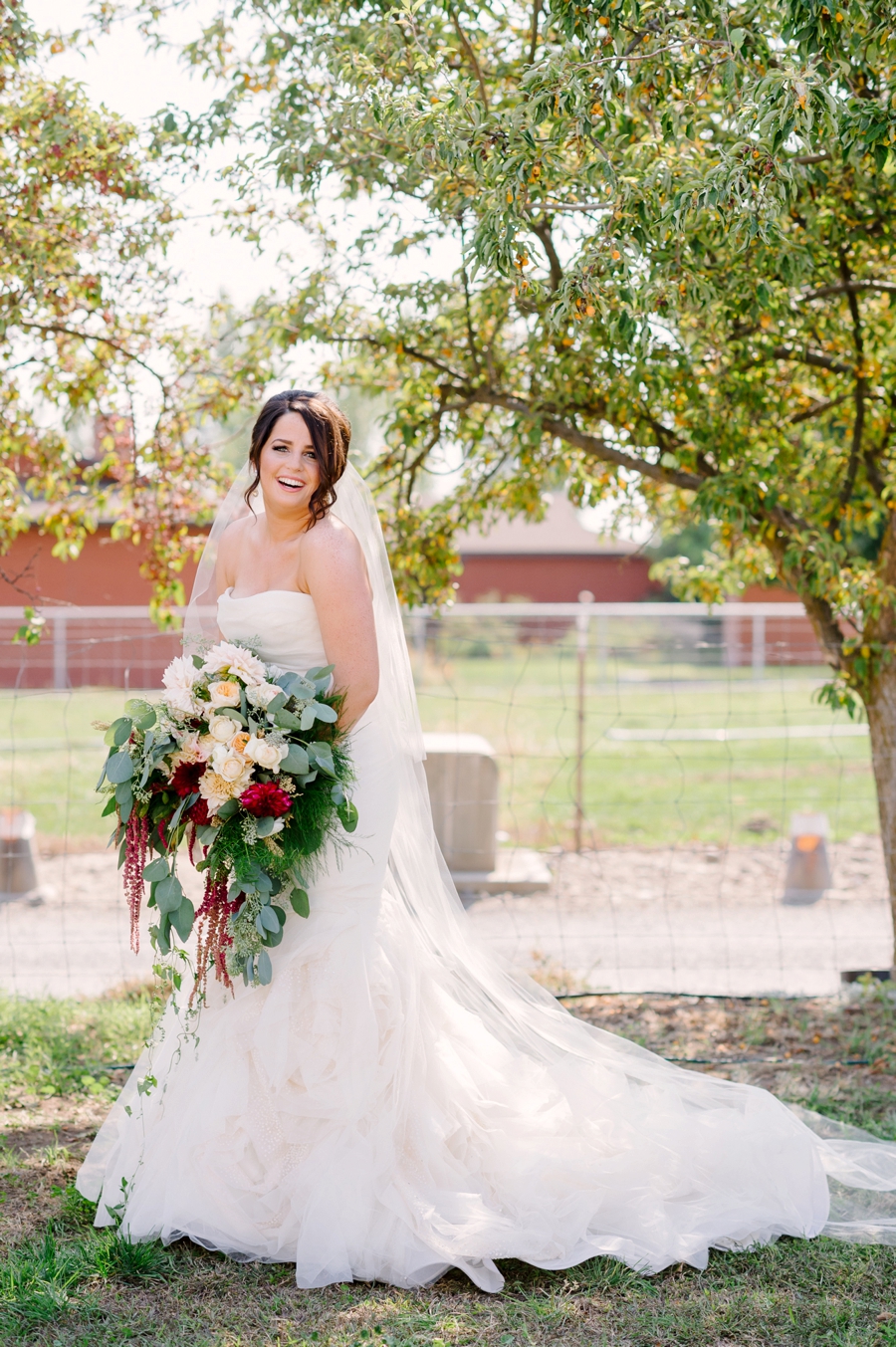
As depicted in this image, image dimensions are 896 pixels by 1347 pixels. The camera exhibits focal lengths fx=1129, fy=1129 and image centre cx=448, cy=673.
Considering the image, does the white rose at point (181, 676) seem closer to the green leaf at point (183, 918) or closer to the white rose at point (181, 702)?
the white rose at point (181, 702)

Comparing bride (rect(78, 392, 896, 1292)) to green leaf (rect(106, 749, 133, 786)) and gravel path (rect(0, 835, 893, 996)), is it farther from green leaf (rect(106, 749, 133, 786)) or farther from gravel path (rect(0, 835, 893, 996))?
gravel path (rect(0, 835, 893, 996))

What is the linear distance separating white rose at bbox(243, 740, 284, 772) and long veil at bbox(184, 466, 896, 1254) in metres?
0.53

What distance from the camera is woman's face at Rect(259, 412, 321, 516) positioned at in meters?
3.08

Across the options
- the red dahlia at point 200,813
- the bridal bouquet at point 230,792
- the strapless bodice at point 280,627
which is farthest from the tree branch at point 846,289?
the red dahlia at point 200,813

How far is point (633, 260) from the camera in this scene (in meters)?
3.25

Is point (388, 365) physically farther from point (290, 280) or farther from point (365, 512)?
point (365, 512)

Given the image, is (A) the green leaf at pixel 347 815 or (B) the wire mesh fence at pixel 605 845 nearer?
(A) the green leaf at pixel 347 815

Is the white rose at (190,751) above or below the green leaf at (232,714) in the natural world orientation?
below

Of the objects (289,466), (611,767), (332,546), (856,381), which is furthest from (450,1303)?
(611,767)

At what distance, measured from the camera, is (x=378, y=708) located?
3.27 meters

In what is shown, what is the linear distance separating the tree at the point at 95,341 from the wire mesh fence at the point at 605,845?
660mm

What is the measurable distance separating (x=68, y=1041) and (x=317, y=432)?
277 centimetres

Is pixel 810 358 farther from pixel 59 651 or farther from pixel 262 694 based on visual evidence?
pixel 59 651

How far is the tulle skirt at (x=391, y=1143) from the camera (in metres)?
2.86
